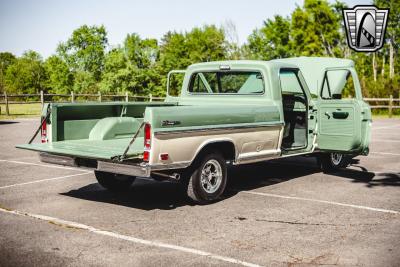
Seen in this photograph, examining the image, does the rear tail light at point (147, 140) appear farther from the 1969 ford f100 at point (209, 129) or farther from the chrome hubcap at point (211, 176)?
the chrome hubcap at point (211, 176)

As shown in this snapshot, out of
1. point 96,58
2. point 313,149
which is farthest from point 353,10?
point 96,58

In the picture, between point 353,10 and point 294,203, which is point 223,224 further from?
point 353,10

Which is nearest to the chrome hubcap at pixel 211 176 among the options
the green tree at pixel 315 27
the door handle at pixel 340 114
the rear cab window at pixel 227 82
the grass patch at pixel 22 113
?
the rear cab window at pixel 227 82

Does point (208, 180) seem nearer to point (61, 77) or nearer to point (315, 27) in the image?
point (315, 27)

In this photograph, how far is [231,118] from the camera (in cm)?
685

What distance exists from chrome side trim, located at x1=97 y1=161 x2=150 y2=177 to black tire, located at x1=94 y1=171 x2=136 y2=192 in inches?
64.9

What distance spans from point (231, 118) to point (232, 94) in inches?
64.4

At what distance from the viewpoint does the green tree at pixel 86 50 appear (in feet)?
268

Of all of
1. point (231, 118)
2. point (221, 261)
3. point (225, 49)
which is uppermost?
point (225, 49)

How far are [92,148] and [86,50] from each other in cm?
7788

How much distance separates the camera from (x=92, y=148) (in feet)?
21.9

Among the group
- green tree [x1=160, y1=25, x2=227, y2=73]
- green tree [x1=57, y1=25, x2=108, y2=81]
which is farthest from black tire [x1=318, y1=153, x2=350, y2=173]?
green tree [x1=57, y1=25, x2=108, y2=81]

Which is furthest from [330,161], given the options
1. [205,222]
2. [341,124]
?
[205,222]

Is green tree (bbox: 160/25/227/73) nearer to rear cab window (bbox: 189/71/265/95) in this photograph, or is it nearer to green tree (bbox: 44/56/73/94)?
green tree (bbox: 44/56/73/94)
